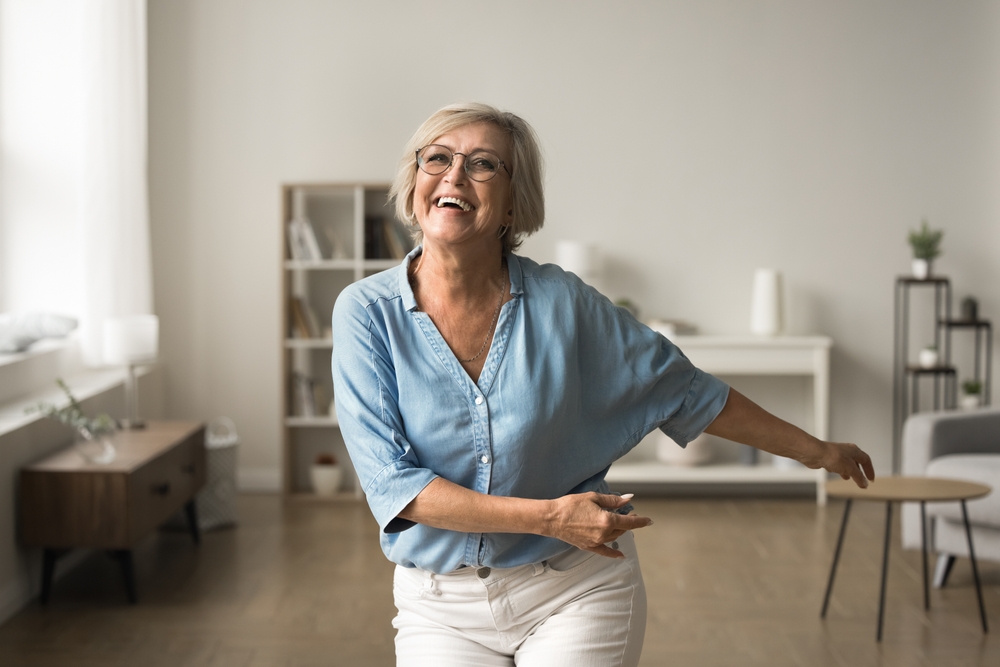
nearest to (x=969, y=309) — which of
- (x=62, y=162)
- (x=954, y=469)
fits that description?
(x=954, y=469)

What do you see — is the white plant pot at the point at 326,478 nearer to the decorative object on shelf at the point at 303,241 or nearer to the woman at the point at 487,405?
the decorative object on shelf at the point at 303,241

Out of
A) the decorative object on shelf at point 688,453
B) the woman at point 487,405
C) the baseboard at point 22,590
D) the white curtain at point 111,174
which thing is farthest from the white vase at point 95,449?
the decorative object on shelf at point 688,453

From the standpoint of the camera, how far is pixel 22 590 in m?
3.60

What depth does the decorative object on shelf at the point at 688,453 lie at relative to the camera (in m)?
5.41

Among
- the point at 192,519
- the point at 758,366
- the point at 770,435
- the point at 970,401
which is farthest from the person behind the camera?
the point at 970,401

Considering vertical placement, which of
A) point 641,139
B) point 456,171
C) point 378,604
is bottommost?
point 378,604

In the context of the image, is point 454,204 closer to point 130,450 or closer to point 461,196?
point 461,196

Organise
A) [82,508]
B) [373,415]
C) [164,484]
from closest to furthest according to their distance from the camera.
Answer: [373,415], [82,508], [164,484]

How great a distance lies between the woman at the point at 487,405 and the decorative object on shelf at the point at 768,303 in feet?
12.7

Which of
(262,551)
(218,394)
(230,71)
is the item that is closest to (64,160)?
(230,71)

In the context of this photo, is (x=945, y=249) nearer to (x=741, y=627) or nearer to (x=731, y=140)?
(x=731, y=140)

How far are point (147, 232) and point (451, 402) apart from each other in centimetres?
424

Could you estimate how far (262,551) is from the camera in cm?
438

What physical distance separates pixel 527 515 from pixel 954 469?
3.03m
